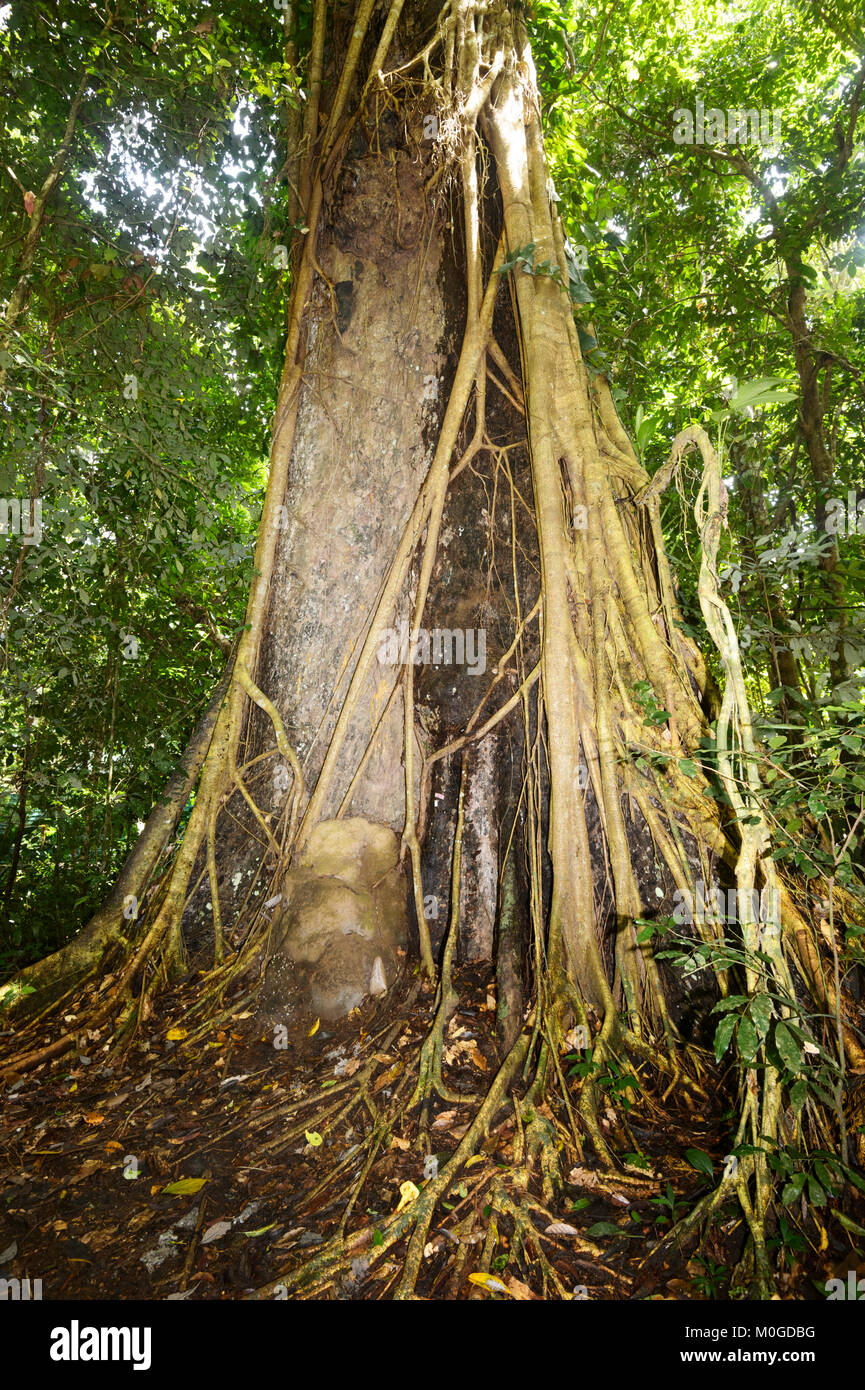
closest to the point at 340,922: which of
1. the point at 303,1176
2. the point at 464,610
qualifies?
the point at 303,1176

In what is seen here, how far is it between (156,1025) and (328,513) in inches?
86.9

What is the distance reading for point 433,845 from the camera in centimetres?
279

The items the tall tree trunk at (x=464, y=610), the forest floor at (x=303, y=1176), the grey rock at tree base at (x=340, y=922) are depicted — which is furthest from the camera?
the grey rock at tree base at (x=340, y=922)

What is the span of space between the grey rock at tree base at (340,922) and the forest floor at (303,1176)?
4.5 inches

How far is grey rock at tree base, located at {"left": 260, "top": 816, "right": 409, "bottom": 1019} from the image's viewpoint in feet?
8.13

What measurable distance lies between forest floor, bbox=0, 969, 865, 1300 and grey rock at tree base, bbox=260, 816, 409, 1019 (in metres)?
0.11

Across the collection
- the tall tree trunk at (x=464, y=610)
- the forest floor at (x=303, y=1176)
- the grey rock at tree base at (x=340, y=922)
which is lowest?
the forest floor at (x=303, y=1176)

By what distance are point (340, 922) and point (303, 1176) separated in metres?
0.84

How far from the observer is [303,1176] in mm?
1834

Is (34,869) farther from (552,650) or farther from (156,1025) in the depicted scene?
(552,650)

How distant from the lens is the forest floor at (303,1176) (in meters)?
1.49

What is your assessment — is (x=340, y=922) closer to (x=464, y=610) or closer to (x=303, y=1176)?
(x=303, y=1176)

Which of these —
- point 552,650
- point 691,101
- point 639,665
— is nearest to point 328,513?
point 552,650
